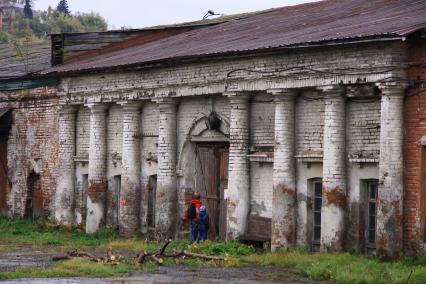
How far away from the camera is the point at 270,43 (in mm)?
23781

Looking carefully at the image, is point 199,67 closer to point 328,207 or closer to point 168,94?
point 168,94

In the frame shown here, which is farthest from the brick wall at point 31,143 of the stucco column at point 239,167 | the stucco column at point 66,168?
the stucco column at point 239,167

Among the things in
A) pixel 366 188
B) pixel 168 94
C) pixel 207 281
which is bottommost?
pixel 207 281

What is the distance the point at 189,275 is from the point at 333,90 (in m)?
5.17

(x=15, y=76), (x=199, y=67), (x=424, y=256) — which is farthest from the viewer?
(x=15, y=76)

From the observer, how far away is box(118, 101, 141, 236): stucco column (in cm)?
2883

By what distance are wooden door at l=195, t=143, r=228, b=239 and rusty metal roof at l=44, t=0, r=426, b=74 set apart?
2.38 meters

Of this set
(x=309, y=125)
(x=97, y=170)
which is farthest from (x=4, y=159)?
(x=309, y=125)

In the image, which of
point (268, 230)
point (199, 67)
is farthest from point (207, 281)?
point (199, 67)

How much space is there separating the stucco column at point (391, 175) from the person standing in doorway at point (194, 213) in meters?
5.47

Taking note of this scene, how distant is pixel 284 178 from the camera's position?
23.5m

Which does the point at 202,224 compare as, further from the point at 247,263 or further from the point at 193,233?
the point at 247,263

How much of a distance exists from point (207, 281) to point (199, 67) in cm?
860

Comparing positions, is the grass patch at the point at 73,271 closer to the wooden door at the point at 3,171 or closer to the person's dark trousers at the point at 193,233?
the person's dark trousers at the point at 193,233
